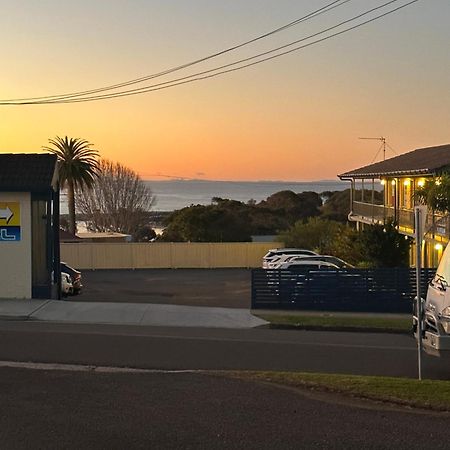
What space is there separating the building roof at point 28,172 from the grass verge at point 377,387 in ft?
34.1

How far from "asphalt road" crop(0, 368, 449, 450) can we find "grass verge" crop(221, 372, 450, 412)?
30 centimetres

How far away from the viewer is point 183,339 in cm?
1406

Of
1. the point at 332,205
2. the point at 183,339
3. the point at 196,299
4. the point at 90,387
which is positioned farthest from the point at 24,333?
the point at 332,205

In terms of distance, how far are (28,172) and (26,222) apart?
1283 millimetres

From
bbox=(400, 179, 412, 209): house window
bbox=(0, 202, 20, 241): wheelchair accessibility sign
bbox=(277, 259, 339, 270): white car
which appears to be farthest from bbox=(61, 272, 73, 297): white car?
bbox=(400, 179, 412, 209): house window

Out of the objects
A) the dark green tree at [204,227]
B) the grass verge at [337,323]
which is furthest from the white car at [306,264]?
the dark green tree at [204,227]

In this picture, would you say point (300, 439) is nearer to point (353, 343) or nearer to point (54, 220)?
point (353, 343)

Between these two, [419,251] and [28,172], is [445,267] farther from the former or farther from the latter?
[28,172]

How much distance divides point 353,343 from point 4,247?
924 cm

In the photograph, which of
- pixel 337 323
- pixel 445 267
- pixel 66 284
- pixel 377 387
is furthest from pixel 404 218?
pixel 377 387

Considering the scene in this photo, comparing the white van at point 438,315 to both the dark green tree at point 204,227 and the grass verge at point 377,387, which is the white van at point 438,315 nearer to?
the grass verge at point 377,387

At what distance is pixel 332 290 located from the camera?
20.5 meters

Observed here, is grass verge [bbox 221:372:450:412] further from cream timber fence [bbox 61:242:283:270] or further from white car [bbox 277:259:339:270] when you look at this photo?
cream timber fence [bbox 61:242:283:270]

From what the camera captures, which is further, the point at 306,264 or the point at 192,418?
the point at 306,264
